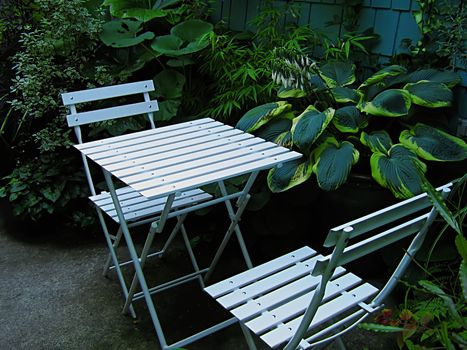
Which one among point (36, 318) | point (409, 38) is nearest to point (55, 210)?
point (36, 318)

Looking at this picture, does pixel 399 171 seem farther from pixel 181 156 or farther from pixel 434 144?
pixel 181 156

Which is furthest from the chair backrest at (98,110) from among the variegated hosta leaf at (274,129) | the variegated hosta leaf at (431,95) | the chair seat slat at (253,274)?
the variegated hosta leaf at (431,95)

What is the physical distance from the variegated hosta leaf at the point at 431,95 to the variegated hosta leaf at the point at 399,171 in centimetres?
30

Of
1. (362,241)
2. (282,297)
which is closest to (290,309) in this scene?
(282,297)

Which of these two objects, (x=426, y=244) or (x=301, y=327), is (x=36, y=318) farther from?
(x=426, y=244)

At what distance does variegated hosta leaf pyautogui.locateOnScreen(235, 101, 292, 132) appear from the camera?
9.92 feet

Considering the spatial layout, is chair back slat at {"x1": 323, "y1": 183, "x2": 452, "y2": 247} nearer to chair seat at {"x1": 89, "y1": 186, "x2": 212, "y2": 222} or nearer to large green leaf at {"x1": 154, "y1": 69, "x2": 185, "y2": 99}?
chair seat at {"x1": 89, "y1": 186, "x2": 212, "y2": 222}

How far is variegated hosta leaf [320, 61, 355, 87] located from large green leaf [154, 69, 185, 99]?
1014 mm

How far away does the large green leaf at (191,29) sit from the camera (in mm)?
3764

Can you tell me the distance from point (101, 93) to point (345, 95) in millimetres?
1380

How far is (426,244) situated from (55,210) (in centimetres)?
240

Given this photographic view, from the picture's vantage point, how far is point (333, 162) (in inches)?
106

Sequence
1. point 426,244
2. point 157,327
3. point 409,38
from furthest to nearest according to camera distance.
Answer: point 409,38 → point 426,244 → point 157,327

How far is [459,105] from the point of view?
312 centimetres
